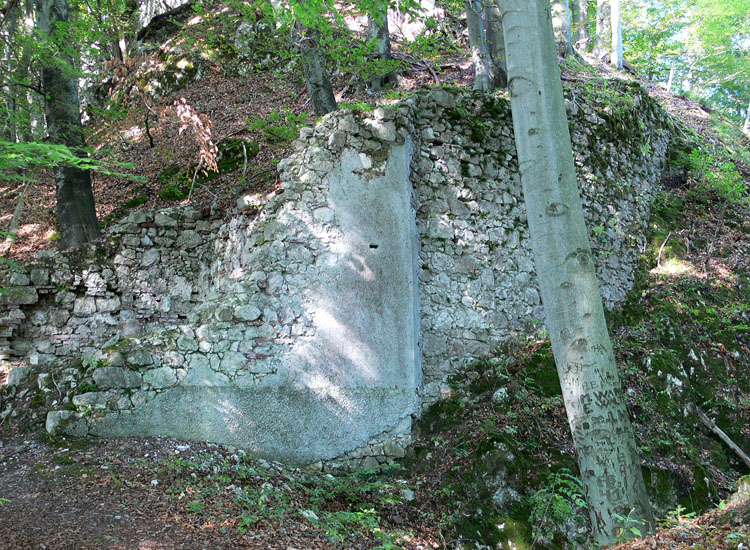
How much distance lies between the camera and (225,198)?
23.3ft

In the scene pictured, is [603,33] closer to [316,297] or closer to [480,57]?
[480,57]

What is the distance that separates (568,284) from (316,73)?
17.4 feet

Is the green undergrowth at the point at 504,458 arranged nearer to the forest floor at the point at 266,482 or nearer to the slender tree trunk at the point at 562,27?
the forest floor at the point at 266,482

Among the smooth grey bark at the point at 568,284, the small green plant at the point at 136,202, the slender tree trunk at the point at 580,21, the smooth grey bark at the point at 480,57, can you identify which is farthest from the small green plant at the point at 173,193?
the slender tree trunk at the point at 580,21

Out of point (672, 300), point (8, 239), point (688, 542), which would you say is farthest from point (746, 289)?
point (8, 239)

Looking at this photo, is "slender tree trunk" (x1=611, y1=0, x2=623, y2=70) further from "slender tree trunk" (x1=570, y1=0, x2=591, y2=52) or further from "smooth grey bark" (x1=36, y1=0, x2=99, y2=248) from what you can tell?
"smooth grey bark" (x1=36, y1=0, x2=99, y2=248)

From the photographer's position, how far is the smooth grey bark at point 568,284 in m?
3.35

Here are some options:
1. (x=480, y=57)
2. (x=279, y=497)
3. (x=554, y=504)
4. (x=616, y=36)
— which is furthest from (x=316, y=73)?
(x=616, y=36)

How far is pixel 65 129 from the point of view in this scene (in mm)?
7477

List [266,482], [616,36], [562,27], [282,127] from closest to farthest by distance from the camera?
[266,482] → [282,127] → [562,27] → [616,36]

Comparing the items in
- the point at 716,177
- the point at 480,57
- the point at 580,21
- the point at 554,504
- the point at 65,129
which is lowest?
the point at 554,504

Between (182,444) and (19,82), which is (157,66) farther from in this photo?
(182,444)

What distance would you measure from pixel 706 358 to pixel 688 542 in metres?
5.29

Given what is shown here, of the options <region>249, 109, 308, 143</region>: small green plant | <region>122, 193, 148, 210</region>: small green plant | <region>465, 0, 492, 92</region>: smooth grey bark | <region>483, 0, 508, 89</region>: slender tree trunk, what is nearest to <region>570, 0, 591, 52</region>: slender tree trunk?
<region>483, 0, 508, 89</region>: slender tree trunk
